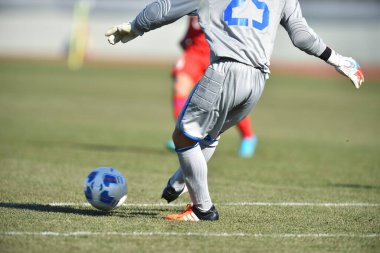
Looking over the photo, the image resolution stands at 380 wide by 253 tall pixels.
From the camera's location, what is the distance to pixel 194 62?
1152 cm

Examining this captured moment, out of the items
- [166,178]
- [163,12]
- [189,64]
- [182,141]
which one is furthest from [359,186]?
[163,12]

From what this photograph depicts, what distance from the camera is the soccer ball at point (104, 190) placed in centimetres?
652

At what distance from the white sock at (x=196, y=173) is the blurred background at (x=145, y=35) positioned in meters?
36.8

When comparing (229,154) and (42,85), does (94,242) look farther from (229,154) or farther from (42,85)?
(42,85)

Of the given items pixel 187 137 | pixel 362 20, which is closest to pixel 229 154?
pixel 187 137

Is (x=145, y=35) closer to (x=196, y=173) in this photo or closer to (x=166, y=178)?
(x=166, y=178)

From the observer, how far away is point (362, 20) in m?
46.8

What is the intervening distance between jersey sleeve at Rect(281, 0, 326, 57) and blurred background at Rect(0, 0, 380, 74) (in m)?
36.7

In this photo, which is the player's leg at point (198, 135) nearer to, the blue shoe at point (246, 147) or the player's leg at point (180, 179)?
the player's leg at point (180, 179)

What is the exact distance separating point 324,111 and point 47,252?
17492 mm

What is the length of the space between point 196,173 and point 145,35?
42159 mm

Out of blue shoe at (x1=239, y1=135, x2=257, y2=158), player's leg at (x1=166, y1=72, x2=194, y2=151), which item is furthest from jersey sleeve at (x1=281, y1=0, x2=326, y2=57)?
blue shoe at (x1=239, y1=135, x2=257, y2=158)

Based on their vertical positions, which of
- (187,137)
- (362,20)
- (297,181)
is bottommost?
(362,20)

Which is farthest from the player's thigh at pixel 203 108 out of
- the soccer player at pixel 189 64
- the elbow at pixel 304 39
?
the soccer player at pixel 189 64
